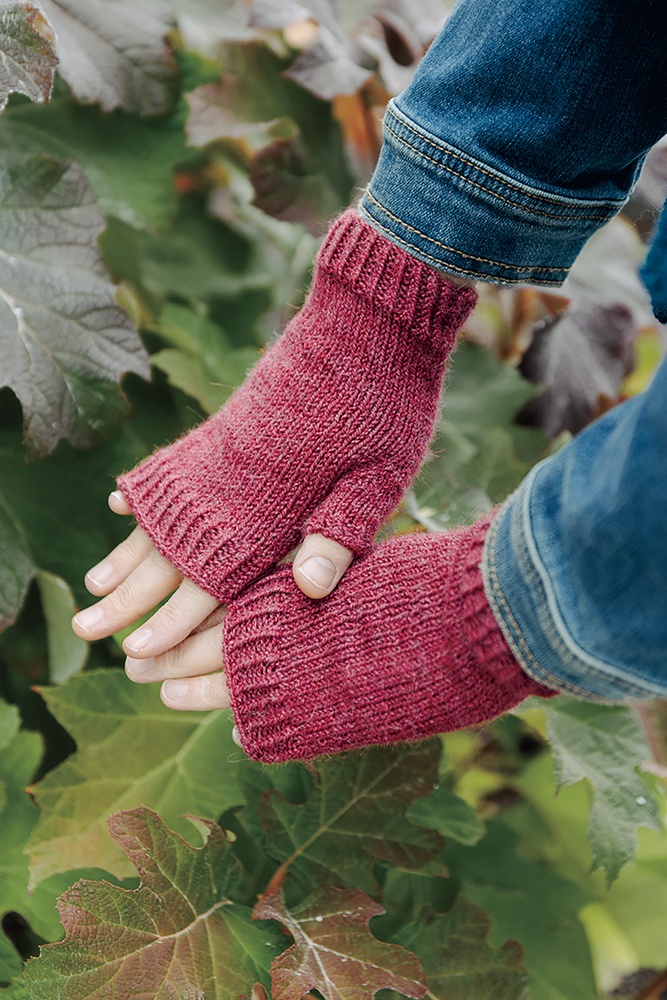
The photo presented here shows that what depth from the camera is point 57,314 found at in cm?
104

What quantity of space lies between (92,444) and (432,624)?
1.54 feet

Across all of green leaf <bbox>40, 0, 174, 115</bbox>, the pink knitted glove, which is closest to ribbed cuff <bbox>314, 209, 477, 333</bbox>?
the pink knitted glove

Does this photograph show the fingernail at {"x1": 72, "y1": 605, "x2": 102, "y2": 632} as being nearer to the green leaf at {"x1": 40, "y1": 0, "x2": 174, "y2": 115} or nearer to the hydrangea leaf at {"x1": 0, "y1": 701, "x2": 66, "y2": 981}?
the hydrangea leaf at {"x1": 0, "y1": 701, "x2": 66, "y2": 981}

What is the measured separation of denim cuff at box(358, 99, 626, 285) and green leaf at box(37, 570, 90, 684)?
0.62m

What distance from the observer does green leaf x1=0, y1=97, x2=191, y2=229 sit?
1.24 m

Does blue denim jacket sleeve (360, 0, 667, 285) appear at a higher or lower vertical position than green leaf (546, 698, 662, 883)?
higher

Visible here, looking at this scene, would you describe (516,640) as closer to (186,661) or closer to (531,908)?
(186,661)

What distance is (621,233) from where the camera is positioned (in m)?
1.52

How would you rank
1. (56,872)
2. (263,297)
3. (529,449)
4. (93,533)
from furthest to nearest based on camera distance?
(263,297) < (529,449) < (93,533) < (56,872)

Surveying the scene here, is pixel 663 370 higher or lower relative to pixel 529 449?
higher

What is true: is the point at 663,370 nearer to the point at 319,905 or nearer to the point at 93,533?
the point at 319,905

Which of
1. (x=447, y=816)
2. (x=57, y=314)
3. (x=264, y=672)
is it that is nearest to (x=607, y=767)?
(x=447, y=816)

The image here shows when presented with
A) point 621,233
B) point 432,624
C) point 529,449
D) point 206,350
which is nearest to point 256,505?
point 432,624

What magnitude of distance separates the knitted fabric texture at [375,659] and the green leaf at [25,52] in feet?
1.96
